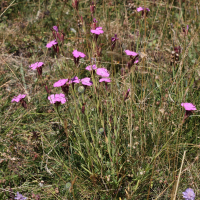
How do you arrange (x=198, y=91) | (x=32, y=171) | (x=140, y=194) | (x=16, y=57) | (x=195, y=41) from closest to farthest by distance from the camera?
1. (x=140, y=194)
2. (x=32, y=171)
3. (x=198, y=91)
4. (x=195, y=41)
5. (x=16, y=57)

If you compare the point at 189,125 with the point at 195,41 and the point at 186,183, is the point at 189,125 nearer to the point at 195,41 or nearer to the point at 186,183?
the point at 186,183

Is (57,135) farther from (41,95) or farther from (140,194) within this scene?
(140,194)

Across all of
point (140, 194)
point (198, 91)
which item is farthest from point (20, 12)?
point (140, 194)

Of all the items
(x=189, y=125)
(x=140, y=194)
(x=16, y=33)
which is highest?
(x=16, y=33)

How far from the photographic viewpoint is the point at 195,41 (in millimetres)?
2367

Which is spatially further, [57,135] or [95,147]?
[57,135]

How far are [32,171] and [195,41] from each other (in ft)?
6.56

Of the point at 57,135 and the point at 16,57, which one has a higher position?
the point at 16,57

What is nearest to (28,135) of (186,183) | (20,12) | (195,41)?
(186,183)

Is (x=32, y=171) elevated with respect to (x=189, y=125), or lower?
lower

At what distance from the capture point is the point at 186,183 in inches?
53.7

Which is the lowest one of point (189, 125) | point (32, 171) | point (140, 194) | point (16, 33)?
point (32, 171)

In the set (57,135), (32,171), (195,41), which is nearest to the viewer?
(32,171)

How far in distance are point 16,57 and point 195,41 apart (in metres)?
2.05
